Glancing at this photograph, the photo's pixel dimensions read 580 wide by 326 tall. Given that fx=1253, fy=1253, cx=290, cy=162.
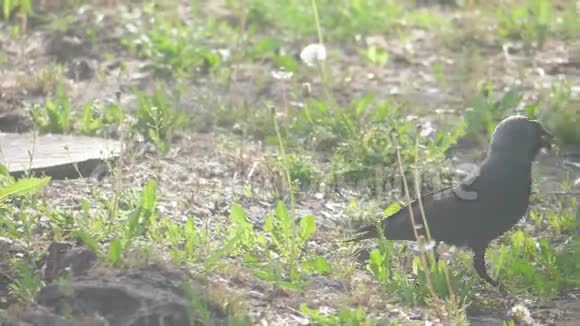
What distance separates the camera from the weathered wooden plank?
6062 millimetres

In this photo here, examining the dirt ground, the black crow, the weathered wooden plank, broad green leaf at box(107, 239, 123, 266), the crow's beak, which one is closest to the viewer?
the dirt ground

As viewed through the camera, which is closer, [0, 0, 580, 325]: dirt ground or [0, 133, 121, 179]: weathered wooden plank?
[0, 0, 580, 325]: dirt ground

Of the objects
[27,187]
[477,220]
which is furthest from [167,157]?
[477,220]

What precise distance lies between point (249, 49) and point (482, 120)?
2.04m

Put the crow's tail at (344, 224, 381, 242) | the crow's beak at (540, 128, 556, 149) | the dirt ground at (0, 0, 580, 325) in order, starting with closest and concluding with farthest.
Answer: the dirt ground at (0, 0, 580, 325) < the crow's tail at (344, 224, 381, 242) < the crow's beak at (540, 128, 556, 149)

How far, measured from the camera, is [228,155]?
6.65 metres

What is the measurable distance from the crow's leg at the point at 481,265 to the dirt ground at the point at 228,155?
7 cm

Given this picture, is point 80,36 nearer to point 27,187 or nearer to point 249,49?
point 249,49

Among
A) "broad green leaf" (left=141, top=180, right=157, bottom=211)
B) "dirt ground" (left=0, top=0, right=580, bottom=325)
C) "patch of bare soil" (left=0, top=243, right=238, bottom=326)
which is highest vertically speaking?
"broad green leaf" (left=141, top=180, right=157, bottom=211)

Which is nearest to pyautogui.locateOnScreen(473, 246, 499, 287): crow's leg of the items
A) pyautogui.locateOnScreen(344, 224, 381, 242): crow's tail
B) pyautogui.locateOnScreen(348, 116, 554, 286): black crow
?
pyautogui.locateOnScreen(348, 116, 554, 286): black crow

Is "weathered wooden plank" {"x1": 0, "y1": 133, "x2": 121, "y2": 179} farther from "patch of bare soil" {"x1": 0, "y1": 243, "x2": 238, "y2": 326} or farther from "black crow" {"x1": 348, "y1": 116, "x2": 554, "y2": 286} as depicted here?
"black crow" {"x1": 348, "y1": 116, "x2": 554, "y2": 286}

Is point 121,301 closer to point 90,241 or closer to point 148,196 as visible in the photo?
Result: point 90,241

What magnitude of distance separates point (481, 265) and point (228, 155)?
6.38ft

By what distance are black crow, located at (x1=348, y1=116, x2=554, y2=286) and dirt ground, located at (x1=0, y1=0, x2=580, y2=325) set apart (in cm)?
22
